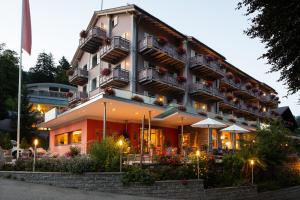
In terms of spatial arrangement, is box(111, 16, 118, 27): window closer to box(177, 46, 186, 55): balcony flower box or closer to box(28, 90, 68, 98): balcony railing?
box(177, 46, 186, 55): balcony flower box

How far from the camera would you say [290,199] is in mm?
21469

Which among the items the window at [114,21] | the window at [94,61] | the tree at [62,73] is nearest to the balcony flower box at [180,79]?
the window at [114,21]

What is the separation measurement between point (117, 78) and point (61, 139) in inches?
373

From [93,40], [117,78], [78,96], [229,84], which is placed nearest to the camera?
[117,78]

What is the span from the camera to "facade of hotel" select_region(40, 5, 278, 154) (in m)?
26.2

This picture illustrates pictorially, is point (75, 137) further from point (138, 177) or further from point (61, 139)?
point (138, 177)

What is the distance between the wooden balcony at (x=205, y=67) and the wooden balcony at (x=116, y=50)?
26.4ft

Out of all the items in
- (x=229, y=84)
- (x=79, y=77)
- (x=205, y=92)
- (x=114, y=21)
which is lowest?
(x=205, y=92)

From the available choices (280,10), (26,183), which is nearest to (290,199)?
(280,10)

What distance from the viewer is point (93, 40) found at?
3334 centimetres

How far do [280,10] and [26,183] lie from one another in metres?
11.7

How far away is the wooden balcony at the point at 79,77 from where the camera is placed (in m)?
35.9

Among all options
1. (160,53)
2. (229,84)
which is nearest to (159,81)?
(160,53)

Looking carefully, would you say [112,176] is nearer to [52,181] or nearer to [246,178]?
[52,181]
